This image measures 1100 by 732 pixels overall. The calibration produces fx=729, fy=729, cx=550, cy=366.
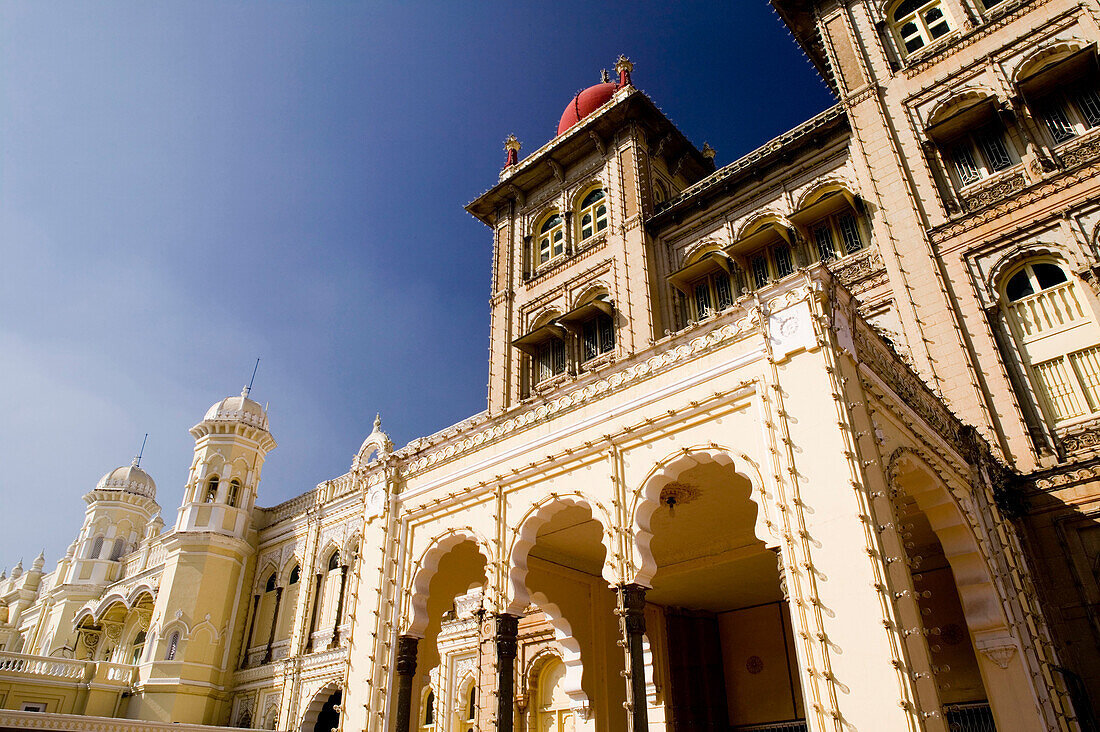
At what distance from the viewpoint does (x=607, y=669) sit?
14305 mm

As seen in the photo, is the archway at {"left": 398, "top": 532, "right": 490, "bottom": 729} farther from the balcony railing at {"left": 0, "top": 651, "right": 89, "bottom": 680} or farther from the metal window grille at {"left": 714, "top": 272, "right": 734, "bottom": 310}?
the balcony railing at {"left": 0, "top": 651, "right": 89, "bottom": 680}

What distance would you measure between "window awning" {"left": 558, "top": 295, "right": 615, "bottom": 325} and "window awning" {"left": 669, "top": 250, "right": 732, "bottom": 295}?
1832mm

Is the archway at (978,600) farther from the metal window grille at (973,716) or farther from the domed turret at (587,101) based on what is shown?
the domed turret at (587,101)

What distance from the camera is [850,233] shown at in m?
17.0

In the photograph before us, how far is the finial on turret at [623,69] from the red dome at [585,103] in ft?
2.61

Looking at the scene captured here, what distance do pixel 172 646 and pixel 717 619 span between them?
20991 mm

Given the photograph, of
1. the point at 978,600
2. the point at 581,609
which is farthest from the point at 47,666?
the point at 978,600

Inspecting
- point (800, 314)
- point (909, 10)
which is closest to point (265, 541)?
point (800, 314)

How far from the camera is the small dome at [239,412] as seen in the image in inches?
1254

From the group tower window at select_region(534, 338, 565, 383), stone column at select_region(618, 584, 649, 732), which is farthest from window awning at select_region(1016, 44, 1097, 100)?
stone column at select_region(618, 584, 649, 732)

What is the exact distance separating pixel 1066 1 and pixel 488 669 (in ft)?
66.3

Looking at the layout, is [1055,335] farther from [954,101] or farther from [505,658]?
[505,658]

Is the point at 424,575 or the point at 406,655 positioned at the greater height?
the point at 424,575

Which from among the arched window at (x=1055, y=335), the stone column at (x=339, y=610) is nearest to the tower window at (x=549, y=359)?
the stone column at (x=339, y=610)
